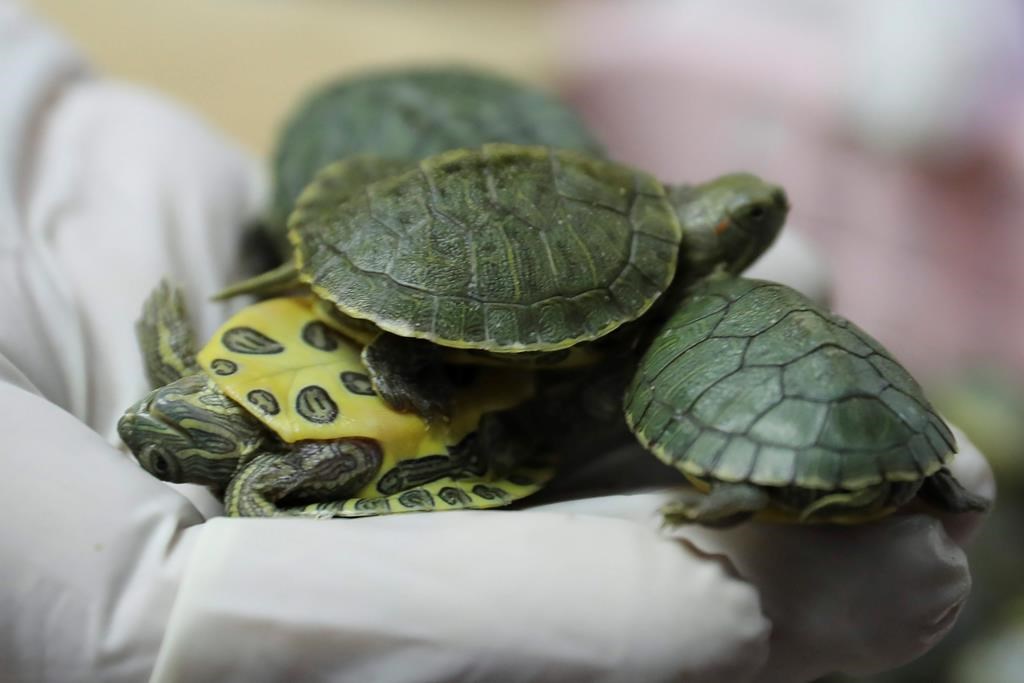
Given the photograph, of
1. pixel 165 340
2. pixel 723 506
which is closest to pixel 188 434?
pixel 165 340

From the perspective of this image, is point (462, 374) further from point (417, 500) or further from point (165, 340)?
point (165, 340)

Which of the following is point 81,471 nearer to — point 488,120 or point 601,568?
point 601,568

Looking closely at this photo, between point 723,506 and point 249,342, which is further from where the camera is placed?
point 249,342

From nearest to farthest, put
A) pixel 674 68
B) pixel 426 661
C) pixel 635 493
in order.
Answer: pixel 426 661, pixel 635 493, pixel 674 68

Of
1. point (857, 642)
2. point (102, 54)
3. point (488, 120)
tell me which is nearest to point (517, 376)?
point (857, 642)

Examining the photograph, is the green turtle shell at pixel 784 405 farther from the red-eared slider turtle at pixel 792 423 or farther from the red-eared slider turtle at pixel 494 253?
the red-eared slider turtle at pixel 494 253

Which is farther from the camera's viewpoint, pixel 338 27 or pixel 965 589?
pixel 338 27

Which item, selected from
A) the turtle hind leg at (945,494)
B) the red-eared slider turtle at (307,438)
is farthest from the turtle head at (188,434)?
the turtle hind leg at (945,494)

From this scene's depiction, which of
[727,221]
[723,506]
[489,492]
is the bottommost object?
[489,492]
